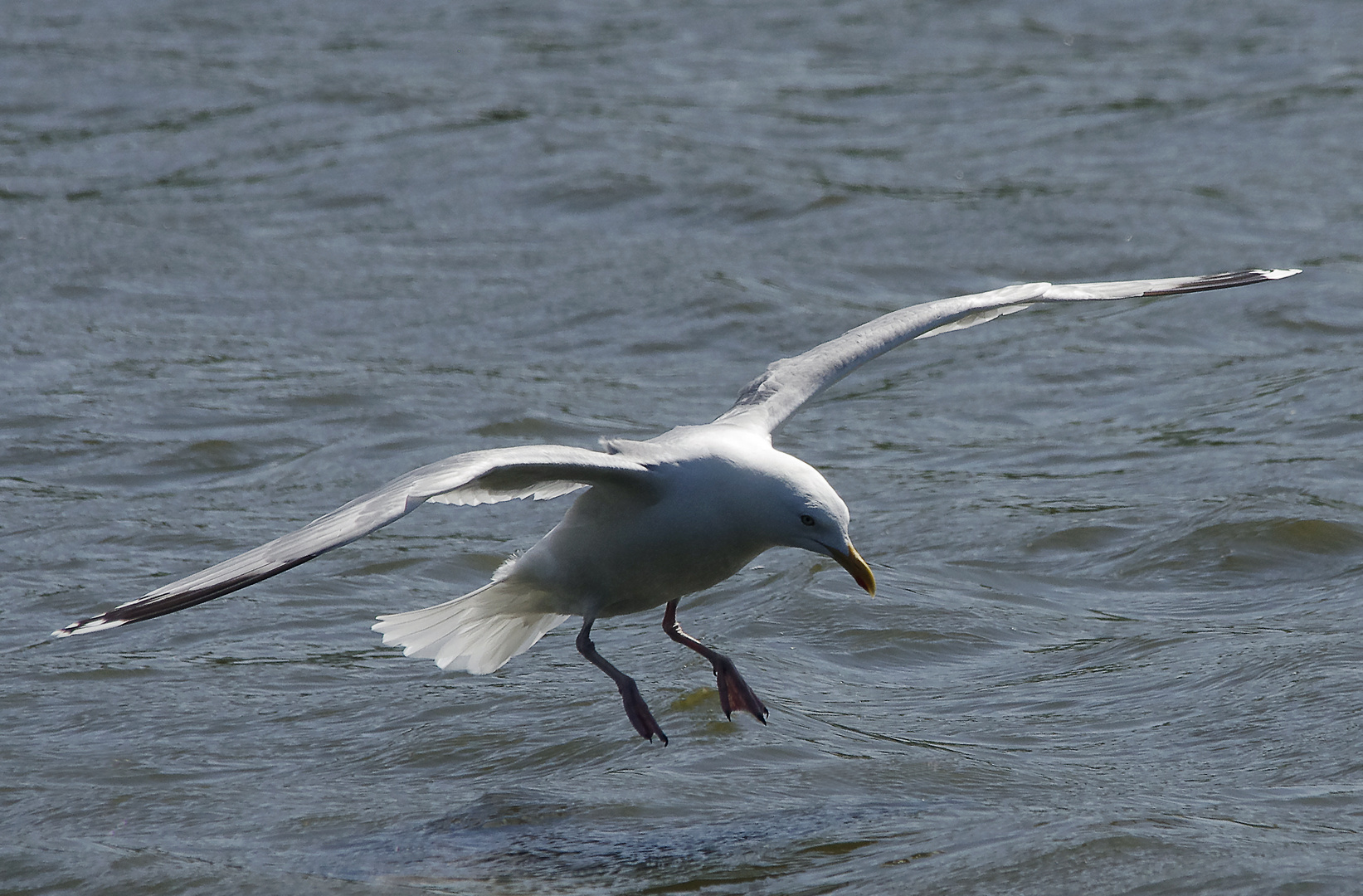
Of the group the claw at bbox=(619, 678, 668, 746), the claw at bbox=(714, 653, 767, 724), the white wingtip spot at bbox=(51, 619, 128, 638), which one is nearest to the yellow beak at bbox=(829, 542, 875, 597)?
the claw at bbox=(714, 653, 767, 724)

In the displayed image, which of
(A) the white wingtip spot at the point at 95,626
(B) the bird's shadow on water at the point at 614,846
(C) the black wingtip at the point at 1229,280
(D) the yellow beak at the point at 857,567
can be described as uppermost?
(A) the white wingtip spot at the point at 95,626

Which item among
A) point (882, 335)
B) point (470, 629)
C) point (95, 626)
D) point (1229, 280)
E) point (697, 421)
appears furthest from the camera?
point (697, 421)

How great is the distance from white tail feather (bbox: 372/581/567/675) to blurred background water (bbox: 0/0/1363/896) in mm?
265

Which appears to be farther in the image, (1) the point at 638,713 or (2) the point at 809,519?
(1) the point at 638,713

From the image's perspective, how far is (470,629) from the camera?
653 centimetres

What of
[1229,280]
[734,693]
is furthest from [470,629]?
[1229,280]

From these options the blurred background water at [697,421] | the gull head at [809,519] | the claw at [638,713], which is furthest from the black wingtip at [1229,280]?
the claw at [638,713]

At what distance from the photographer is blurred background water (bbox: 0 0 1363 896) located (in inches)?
222

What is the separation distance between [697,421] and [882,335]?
319cm

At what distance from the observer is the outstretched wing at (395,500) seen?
461cm

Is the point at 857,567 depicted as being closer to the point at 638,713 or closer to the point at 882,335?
the point at 638,713

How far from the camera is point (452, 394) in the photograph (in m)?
10.6

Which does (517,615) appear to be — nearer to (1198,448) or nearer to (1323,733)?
(1323,733)

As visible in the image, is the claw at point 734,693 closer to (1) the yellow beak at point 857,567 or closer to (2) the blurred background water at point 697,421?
(2) the blurred background water at point 697,421
